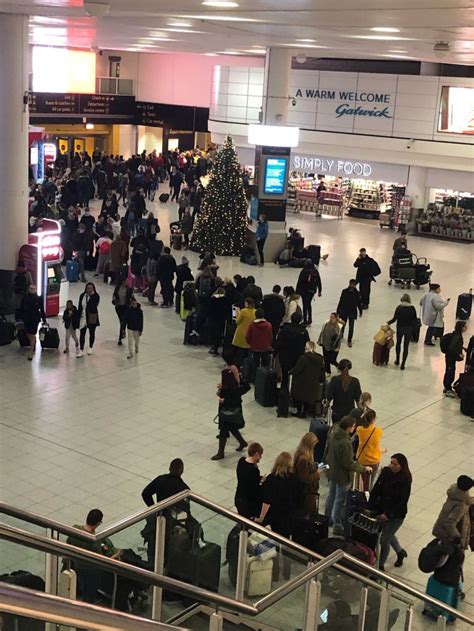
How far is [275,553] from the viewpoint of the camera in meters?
6.92

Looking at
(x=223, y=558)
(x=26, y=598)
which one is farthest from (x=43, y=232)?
(x=26, y=598)

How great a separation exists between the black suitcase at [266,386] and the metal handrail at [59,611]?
424 inches

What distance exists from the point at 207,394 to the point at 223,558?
22.7 ft

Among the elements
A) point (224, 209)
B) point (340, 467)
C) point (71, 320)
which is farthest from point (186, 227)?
point (340, 467)

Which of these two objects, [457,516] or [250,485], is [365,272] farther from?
[457,516]

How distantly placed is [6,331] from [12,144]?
365 cm

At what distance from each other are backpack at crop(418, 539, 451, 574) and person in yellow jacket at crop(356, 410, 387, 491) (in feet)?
6.05

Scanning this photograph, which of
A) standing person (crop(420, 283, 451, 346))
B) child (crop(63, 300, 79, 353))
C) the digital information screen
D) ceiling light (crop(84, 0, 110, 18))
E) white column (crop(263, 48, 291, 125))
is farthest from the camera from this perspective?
the digital information screen

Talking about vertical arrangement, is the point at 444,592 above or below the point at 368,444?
below

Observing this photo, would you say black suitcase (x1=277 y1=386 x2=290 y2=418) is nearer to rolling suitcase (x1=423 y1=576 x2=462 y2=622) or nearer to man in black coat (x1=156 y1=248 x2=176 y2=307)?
rolling suitcase (x1=423 y1=576 x2=462 y2=622)

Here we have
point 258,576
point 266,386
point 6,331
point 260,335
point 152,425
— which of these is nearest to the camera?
point 258,576

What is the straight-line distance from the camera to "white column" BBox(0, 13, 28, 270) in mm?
16547

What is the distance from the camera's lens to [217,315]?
15711mm

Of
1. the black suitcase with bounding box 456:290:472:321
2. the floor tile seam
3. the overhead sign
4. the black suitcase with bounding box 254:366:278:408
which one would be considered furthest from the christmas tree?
the floor tile seam
